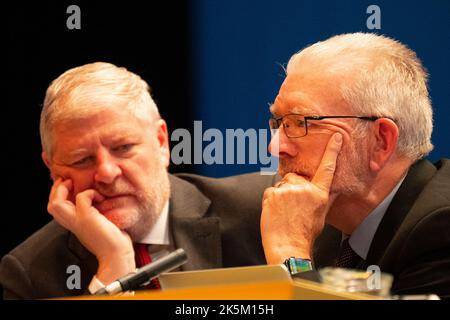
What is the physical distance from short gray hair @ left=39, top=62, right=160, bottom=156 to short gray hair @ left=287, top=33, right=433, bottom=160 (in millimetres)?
770

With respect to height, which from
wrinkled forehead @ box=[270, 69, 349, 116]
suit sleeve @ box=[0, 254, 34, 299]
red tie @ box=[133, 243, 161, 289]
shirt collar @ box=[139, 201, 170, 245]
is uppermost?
wrinkled forehead @ box=[270, 69, 349, 116]

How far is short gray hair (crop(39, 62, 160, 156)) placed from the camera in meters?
3.40

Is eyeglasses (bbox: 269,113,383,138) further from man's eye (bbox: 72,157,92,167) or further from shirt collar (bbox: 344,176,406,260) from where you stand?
man's eye (bbox: 72,157,92,167)

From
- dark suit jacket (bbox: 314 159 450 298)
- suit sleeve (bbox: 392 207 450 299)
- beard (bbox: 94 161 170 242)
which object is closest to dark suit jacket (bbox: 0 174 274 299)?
beard (bbox: 94 161 170 242)

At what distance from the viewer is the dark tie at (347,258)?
123 inches

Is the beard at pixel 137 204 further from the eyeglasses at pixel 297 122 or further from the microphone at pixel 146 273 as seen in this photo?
the microphone at pixel 146 273

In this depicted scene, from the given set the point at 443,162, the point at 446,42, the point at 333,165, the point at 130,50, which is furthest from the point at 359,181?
the point at 130,50

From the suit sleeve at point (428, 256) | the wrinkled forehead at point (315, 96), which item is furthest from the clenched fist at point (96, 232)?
the suit sleeve at point (428, 256)

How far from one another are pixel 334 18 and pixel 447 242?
1.41 m

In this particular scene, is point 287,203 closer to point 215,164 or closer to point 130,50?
point 215,164

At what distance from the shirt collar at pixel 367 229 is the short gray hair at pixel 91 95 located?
1.04 m

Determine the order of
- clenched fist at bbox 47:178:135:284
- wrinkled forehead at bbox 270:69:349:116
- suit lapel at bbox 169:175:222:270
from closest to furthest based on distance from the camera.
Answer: wrinkled forehead at bbox 270:69:349:116 → clenched fist at bbox 47:178:135:284 → suit lapel at bbox 169:175:222:270

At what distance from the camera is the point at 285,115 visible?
309 cm

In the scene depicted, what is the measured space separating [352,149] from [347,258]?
0.44 metres
